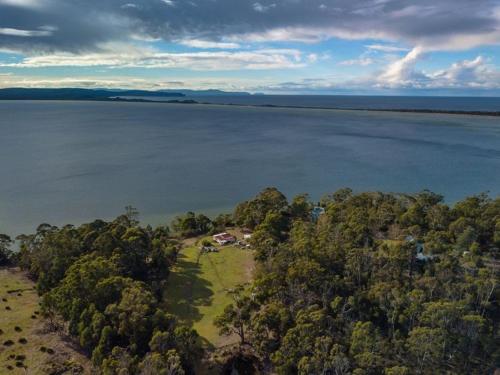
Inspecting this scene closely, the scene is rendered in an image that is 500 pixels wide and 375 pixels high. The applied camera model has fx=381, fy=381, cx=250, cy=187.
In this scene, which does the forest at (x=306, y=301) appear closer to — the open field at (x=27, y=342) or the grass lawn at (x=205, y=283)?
the grass lawn at (x=205, y=283)

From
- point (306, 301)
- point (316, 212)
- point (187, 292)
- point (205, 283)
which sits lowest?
point (187, 292)

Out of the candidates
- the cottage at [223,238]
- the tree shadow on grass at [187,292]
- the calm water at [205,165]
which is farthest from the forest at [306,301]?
the calm water at [205,165]

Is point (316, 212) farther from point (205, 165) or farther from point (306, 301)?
point (205, 165)

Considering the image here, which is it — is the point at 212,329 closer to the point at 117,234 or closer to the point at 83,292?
the point at 83,292

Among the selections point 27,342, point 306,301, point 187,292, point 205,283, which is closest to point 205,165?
point 205,283

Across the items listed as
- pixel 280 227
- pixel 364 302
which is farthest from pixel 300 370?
pixel 280 227

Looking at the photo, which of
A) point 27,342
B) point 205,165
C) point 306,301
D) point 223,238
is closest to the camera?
point 27,342
